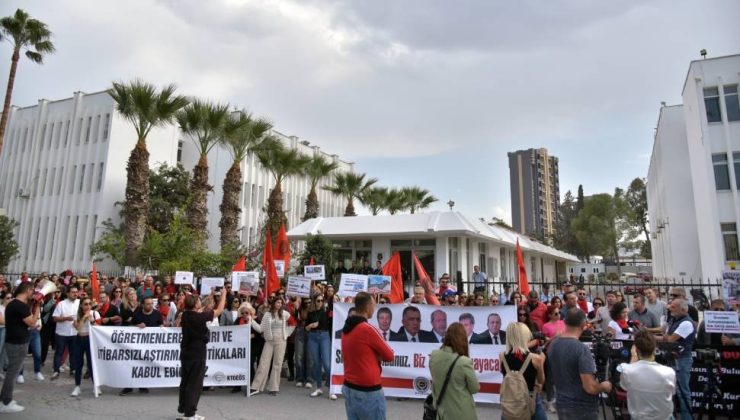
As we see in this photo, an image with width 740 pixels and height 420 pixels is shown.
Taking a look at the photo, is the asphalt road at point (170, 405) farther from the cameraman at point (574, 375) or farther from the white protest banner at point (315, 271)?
the cameraman at point (574, 375)

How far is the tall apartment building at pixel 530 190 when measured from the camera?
124188 millimetres

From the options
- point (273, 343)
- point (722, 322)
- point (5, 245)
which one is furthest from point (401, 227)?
point (5, 245)

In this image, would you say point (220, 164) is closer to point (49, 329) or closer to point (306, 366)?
point (49, 329)

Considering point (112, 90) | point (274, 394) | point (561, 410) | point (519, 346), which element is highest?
point (112, 90)

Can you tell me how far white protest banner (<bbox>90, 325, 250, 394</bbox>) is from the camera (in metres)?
8.55

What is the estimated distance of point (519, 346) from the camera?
4.75 meters

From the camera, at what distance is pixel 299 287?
1029 cm

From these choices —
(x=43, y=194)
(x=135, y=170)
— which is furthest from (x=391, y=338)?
(x=43, y=194)

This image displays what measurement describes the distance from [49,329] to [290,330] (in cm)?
647

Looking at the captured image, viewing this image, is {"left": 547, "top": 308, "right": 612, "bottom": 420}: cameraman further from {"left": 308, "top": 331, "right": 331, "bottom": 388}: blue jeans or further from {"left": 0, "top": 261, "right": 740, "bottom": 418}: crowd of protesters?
{"left": 308, "top": 331, "right": 331, "bottom": 388}: blue jeans

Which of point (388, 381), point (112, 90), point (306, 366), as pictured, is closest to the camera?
point (388, 381)

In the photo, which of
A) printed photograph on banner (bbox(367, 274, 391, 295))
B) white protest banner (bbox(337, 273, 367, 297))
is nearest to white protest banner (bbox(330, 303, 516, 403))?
white protest banner (bbox(337, 273, 367, 297))

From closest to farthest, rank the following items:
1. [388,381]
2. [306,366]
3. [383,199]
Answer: [388,381], [306,366], [383,199]

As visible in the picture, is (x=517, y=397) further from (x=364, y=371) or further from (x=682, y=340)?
(x=682, y=340)
